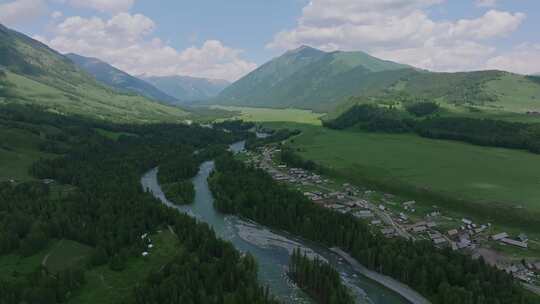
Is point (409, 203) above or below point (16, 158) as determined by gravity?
above

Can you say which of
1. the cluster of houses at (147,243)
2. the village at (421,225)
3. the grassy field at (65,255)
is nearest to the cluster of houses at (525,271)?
the village at (421,225)

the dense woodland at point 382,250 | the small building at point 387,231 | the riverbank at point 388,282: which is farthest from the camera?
the small building at point 387,231

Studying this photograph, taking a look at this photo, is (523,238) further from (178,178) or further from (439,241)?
(178,178)

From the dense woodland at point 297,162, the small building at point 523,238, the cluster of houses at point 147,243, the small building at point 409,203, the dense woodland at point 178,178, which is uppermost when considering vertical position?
the dense woodland at point 297,162

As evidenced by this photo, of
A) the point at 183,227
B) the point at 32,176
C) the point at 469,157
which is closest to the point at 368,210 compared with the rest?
the point at 183,227

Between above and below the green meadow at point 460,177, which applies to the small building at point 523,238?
below

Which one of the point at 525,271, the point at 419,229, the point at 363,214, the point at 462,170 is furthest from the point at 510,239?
the point at 462,170

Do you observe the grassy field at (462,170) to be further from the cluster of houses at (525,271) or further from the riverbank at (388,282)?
the riverbank at (388,282)
